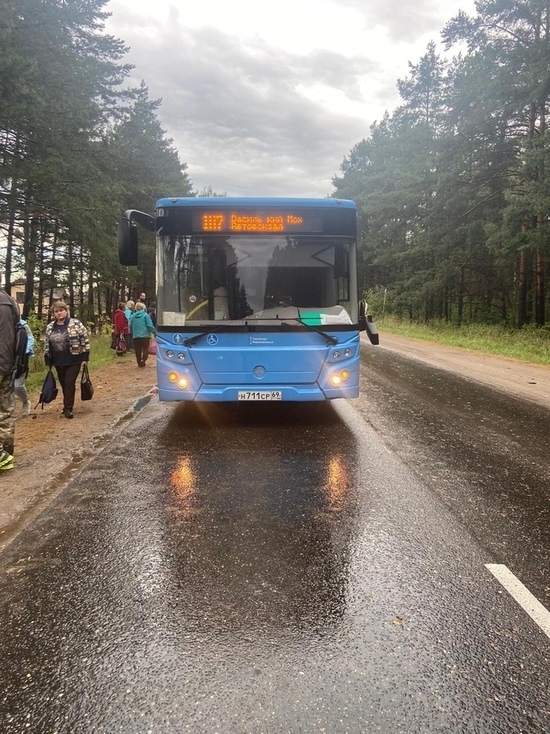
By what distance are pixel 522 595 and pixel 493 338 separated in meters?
22.2

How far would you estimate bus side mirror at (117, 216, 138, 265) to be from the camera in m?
6.54

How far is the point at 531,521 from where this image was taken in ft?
12.8

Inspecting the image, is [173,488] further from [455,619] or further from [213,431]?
[455,619]

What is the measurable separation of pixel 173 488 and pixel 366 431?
319 cm

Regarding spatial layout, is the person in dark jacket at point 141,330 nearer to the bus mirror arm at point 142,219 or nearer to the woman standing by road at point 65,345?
the woman standing by road at point 65,345

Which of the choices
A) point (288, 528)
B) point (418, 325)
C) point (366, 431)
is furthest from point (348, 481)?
point (418, 325)

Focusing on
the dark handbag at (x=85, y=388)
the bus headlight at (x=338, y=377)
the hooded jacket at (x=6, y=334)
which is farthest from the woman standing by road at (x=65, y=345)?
the bus headlight at (x=338, y=377)

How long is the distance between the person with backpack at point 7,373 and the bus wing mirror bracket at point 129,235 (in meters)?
1.77

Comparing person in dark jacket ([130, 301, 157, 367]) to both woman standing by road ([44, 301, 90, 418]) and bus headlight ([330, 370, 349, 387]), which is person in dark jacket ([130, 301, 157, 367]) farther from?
bus headlight ([330, 370, 349, 387])

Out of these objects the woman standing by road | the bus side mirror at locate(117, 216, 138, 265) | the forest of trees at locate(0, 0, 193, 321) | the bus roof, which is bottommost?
the woman standing by road

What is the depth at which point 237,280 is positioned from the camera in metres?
6.65

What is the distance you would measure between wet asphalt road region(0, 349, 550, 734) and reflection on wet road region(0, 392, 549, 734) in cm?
1

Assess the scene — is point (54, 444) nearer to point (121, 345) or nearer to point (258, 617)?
point (258, 617)

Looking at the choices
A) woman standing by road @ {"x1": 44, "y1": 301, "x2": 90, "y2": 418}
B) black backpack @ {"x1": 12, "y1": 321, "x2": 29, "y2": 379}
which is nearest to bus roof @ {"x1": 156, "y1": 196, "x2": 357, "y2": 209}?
woman standing by road @ {"x1": 44, "y1": 301, "x2": 90, "y2": 418}
